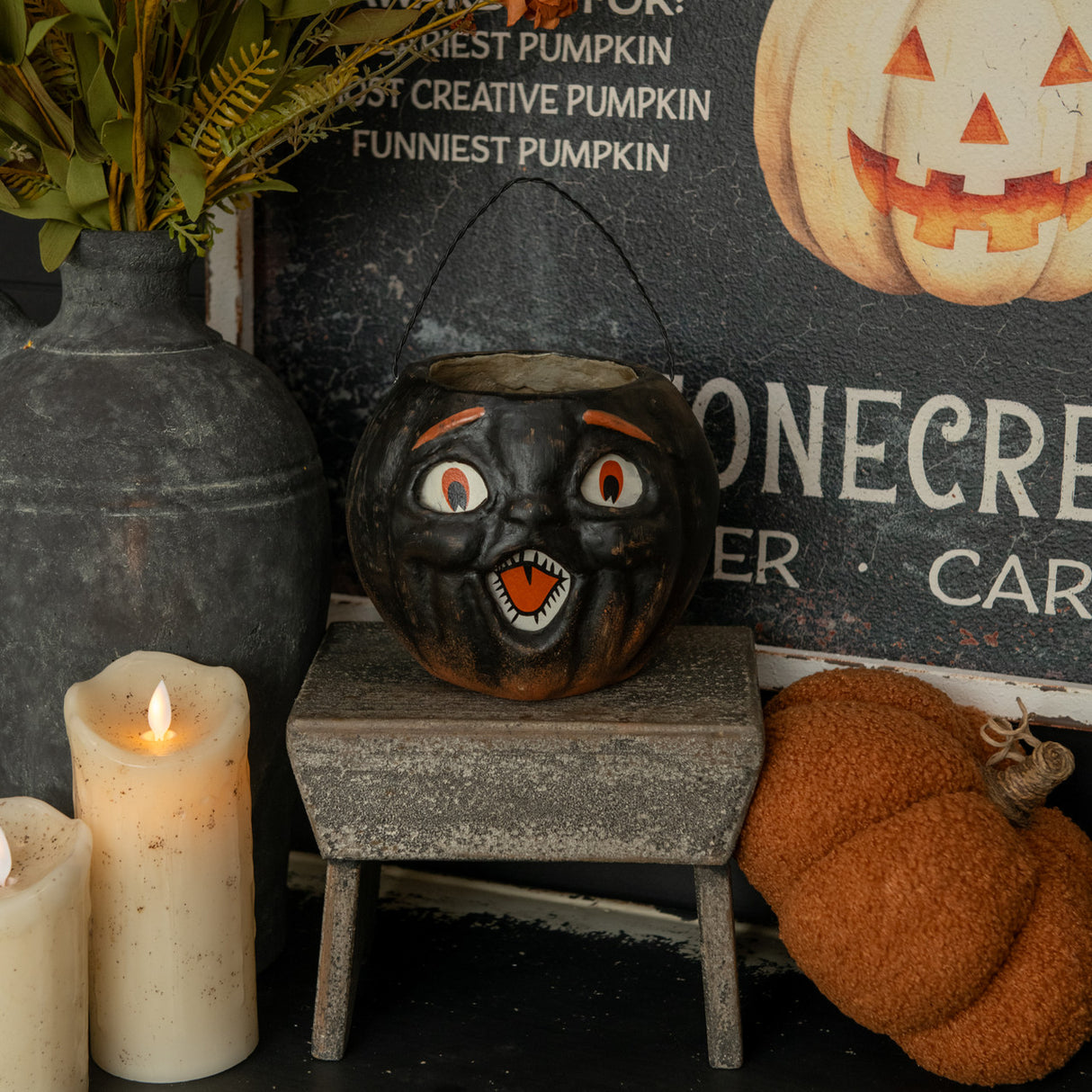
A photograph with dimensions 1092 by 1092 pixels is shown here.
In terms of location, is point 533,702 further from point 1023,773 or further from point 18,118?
point 18,118

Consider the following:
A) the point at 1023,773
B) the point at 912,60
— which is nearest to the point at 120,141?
the point at 912,60

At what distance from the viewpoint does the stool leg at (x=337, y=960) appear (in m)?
1.16

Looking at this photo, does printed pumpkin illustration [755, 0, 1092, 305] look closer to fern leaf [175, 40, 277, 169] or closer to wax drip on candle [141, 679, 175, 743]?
fern leaf [175, 40, 277, 169]

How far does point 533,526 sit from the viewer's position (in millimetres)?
1049

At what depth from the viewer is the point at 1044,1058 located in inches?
43.1

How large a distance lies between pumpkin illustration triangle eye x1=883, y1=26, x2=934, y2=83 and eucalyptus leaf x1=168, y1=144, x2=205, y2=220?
66 cm

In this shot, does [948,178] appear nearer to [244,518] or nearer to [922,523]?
[922,523]

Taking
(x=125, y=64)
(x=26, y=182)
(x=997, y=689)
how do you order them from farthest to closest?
(x=997, y=689)
(x=26, y=182)
(x=125, y=64)

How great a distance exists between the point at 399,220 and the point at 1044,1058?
1048 millimetres

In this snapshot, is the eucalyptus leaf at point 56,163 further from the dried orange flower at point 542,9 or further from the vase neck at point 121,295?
the dried orange flower at point 542,9

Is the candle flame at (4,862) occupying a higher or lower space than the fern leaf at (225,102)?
lower

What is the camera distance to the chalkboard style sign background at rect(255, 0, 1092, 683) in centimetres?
129

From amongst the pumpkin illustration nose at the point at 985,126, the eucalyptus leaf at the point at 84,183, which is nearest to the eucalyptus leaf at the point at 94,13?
the eucalyptus leaf at the point at 84,183

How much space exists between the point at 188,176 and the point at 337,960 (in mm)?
699
